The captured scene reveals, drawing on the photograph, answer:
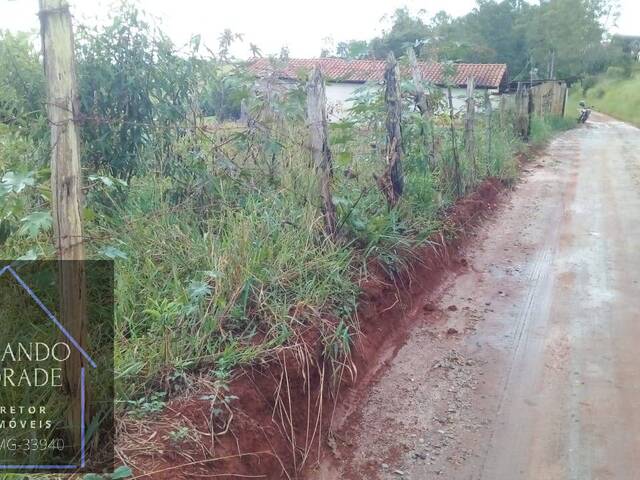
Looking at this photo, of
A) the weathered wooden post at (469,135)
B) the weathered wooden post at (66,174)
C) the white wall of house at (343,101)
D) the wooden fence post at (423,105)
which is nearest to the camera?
the weathered wooden post at (66,174)

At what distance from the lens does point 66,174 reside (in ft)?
7.98

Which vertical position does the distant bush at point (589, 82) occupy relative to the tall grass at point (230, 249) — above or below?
above

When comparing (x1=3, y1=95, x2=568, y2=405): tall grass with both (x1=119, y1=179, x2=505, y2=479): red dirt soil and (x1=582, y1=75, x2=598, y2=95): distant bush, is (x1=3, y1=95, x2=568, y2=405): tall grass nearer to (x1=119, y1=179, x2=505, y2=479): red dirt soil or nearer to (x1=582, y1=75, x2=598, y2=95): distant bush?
(x1=119, y1=179, x2=505, y2=479): red dirt soil

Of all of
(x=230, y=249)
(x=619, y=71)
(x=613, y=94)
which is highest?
(x=619, y=71)

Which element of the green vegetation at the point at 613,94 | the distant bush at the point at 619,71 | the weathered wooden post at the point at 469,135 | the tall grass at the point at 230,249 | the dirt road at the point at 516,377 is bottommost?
the dirt road at the point at 516,377

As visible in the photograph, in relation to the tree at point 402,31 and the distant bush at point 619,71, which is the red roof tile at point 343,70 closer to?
the tree at point 402,31

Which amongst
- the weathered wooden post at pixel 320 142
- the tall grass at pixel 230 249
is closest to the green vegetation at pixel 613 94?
the tall grass at pixel 230 249

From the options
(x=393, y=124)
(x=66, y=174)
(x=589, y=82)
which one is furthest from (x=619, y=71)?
(x=66, y=174)

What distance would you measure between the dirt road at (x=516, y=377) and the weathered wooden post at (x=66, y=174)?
1652 mm

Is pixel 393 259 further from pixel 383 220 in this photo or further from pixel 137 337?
pixel 137 337

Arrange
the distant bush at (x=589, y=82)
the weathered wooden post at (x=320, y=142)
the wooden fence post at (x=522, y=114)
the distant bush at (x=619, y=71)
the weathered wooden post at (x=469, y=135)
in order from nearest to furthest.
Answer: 1. the weathered wooden post at (x=320, y=142)
2. the weathered wooden post at (x=469, y=135)
3. the wooden fence post at (x=522, y=114)
4. the distant bush at (x=619, y=71)
5. the distant bush at (x=589, y=82)

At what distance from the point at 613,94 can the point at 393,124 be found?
153 feet

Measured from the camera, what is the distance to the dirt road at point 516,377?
3.57 metres

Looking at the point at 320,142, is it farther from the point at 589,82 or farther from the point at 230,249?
the point at 589,82
